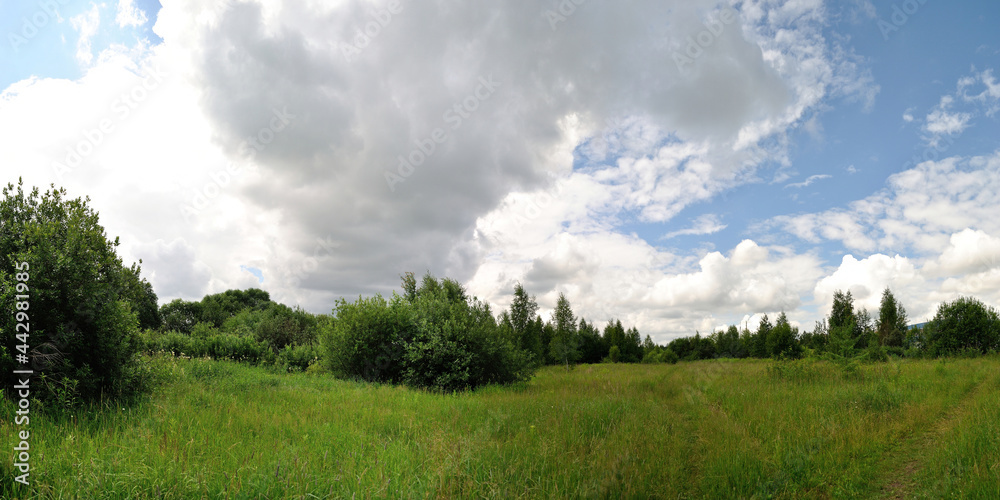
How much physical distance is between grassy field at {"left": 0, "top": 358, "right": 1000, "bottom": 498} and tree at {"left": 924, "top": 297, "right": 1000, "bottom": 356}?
1117 inches

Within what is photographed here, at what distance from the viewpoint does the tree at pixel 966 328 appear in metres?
30.4

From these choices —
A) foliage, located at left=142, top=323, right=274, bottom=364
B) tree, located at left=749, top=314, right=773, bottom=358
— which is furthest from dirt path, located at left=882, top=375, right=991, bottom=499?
tree, located at left=749, top=314, right=773, bottom=358

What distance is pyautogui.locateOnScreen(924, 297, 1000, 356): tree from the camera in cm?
3036

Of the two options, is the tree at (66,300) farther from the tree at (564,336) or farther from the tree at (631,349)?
the tree at (631,349)

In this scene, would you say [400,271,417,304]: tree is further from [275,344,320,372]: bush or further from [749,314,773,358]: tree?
[749,314,773,358]: tree

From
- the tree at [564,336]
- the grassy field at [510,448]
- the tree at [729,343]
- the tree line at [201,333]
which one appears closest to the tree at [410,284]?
the tree line at [201,333]

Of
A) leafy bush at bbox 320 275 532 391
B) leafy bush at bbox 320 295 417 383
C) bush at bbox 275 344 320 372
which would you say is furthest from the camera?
bush at bbox 275 344 320 372

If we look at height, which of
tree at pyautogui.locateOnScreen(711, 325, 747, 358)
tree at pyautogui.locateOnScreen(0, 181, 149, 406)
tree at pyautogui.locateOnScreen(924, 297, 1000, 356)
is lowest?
tree at pyautogui.locateOnScreen(711, 325, 747, 358)

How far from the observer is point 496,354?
17969 mm

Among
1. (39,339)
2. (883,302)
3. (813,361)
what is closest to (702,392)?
(813,361)

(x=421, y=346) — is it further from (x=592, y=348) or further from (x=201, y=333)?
(x=592, y=348)

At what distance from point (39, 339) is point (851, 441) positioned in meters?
13.9

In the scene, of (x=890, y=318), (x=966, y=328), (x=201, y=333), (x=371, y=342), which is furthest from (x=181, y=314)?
(x=890, y=318)

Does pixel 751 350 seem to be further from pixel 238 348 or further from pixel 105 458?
pixel 105 458
